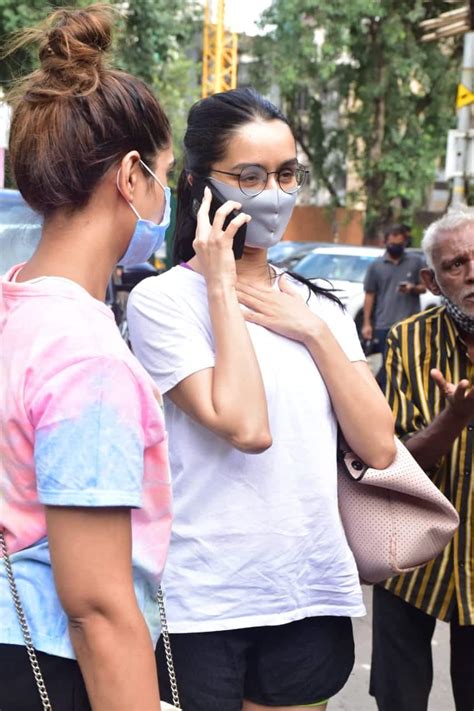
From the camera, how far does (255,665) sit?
7.99 feet

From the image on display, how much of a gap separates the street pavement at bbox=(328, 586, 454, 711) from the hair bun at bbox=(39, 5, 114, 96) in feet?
11.2

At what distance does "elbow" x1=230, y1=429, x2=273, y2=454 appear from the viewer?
87.7 inches

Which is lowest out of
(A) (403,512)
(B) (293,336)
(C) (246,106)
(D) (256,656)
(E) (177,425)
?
(D) (256,656)

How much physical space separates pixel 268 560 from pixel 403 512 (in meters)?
0.43

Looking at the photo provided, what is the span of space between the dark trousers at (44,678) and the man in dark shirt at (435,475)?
1715 millimetres

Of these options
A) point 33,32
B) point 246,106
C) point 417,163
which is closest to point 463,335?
point 246,106

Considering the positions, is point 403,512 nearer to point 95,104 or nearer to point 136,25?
point 95,104

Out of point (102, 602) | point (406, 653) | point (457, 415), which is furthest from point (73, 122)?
point (406, 653)

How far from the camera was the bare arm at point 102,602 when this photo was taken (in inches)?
60.9

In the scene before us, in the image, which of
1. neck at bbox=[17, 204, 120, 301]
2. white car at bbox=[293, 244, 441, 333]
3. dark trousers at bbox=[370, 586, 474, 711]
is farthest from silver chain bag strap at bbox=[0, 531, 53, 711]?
white car at bbox=[293, 244, 441, 333]

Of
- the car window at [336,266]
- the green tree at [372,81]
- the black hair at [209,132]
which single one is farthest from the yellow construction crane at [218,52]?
the black hair at [209,132]

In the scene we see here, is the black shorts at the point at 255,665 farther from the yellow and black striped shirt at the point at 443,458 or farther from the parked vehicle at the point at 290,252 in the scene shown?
the parked vehicle at the point at 290,252

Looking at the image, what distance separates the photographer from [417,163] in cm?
2848

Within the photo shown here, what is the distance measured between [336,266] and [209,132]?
A: 48.7ft
